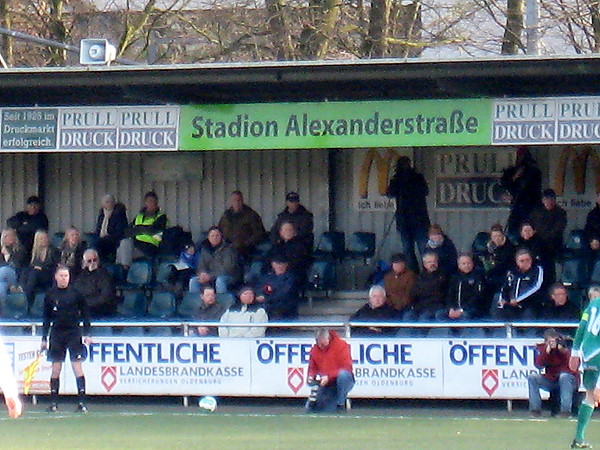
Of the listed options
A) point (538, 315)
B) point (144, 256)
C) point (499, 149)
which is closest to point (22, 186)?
point (144, 256)

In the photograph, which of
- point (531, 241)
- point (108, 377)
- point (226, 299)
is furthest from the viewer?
point (226, 299)

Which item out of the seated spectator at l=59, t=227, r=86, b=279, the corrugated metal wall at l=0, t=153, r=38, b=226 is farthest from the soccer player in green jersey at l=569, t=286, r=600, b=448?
the corrugated metal wall at l=0, t=153, r=38, b=226

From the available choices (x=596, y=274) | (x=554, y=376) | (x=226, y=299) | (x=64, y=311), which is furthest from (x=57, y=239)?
(x=554, y=376)

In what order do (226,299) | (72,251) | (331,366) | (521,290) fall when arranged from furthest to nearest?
(72,251), (226,299), (521,290), (331,366)

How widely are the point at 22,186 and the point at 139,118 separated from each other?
463 centimetres

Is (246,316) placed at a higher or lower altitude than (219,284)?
lower

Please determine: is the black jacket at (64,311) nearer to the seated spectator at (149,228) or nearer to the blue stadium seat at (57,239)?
the seated spectator at (149,228)

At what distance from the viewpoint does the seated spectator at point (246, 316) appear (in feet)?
50.0

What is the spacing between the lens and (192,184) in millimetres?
19328

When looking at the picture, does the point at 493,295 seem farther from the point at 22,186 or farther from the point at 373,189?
the point at 22,186

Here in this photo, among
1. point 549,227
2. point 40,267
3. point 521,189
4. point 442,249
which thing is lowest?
point 40,267

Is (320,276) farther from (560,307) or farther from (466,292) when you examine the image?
(560,307)

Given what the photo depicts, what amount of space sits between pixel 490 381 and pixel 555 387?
32.4 inches

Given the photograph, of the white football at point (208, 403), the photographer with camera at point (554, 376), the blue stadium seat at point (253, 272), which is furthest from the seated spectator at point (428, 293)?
the white football at point (208, 403)
